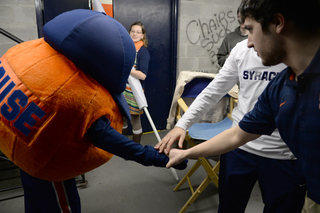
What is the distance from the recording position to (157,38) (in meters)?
3.43

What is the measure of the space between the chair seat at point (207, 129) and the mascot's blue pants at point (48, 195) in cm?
110

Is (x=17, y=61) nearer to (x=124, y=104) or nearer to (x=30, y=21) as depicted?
(x=124, y=104)

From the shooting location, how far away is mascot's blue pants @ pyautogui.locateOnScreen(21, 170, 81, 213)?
1.07 m

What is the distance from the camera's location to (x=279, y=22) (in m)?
0.71

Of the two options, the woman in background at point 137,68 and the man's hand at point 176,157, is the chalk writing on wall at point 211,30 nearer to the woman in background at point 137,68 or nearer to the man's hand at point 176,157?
the woman in background at point 137,68

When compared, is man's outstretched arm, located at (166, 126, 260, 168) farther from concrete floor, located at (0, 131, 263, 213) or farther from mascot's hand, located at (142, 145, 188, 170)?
concrete floor, located at (0, 131, 263, 213)

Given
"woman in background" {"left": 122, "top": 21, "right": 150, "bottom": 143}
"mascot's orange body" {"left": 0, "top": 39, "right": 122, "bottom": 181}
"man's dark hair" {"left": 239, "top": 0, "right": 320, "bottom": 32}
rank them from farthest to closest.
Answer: "woman in background" {"left": 122, "top": 21, "right": 150, "bottom": 143} < "mascot's orange body" {"left": 0, "top": 39, "right": 122, "bottom": 181} < "man's dark hair" {"left": 239, "top": 0, "right": 320, "bottom": 32}

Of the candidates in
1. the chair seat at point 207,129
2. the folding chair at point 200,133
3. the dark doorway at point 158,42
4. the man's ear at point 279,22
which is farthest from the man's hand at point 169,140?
the dark doorway at point 158,42

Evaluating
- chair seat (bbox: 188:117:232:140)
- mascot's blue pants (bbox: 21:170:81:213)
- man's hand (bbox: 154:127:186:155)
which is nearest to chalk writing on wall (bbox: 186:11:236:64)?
chair seat (bbox: 188:117:232:140)

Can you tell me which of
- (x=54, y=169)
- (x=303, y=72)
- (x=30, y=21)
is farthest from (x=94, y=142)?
(x=30, y=21)

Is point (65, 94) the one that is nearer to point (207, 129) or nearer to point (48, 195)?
point (48, 195)

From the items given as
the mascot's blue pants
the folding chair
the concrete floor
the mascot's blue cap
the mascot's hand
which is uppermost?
the mascot's blue cap

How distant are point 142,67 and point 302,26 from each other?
2078 millimetres

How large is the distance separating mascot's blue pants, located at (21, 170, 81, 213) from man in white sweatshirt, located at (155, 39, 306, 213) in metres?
0.50
